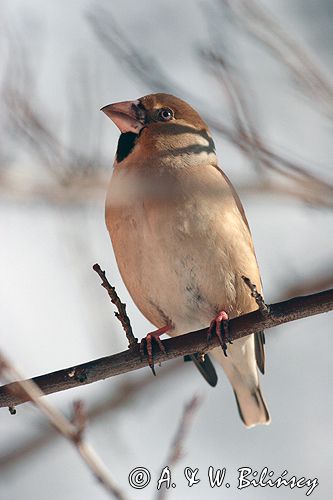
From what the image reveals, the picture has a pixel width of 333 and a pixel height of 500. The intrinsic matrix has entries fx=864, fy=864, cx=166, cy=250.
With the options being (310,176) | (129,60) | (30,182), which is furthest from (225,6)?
(30,182)

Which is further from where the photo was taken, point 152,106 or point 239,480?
point 152,106

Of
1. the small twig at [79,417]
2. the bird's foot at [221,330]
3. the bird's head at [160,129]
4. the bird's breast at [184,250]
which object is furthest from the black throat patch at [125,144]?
the small twig at [79,417]

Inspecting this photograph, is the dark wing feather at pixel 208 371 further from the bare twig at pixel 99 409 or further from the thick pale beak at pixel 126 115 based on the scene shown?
the thick pale beak at pixel 126 115

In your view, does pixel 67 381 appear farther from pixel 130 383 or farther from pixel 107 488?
pixel 107 488

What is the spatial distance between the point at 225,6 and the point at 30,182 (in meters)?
1.33

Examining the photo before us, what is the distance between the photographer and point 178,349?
4492 mm

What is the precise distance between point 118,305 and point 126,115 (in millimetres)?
1885

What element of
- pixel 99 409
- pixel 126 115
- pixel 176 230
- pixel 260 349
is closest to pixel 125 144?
pixel 126 115

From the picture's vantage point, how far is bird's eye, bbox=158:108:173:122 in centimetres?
561

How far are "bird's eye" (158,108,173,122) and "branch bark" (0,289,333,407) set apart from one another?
170cm

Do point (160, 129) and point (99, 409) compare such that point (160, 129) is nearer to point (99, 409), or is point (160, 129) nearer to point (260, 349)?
point (260, 349)

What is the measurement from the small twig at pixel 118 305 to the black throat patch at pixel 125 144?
1481 mm

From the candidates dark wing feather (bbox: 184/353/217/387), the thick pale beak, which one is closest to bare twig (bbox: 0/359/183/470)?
dark wing feather (bbox: 184/353/217/387)

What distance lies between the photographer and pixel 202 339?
4457 millimetres
